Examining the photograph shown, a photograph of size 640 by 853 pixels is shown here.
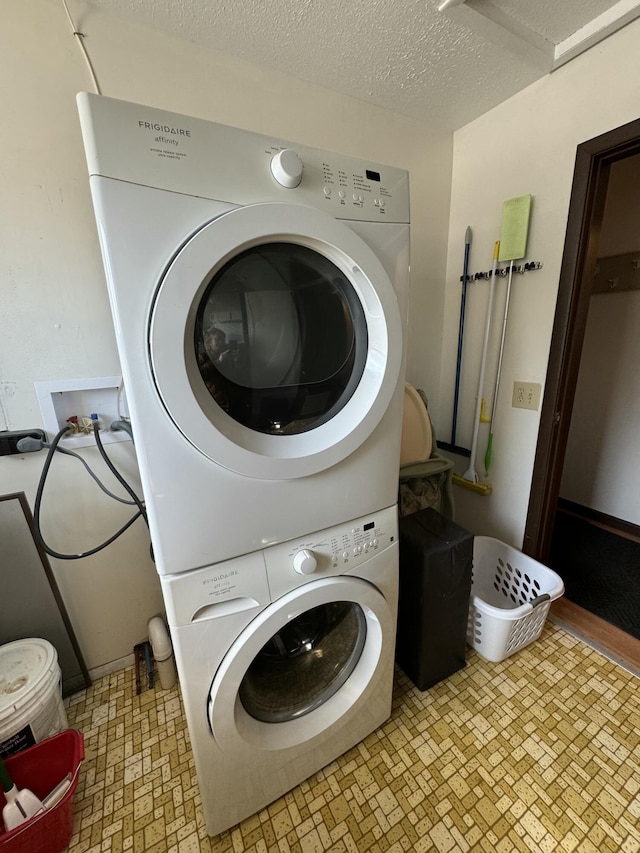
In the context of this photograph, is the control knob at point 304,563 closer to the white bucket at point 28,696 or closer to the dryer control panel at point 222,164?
the dryer control panel at point 222,164

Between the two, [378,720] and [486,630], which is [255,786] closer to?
[378,720]

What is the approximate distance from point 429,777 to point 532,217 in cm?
202

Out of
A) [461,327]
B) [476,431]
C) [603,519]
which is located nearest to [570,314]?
[461,327]

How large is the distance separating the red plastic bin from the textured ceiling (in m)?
2.08

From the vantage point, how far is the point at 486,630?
1354mm

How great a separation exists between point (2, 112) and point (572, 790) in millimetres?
→ 2474

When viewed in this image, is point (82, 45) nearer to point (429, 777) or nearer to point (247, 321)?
point (247, 321)

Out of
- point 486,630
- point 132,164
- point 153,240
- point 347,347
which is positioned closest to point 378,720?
point 486,630

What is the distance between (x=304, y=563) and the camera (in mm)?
802

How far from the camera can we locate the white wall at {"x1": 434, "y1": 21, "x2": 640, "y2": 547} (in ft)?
3.82

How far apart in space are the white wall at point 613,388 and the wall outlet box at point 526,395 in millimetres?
1121

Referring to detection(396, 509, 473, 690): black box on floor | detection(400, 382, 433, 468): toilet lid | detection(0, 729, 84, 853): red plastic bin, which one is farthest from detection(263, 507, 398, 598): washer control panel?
detection(0, 729, 84, 853): red plastic bin

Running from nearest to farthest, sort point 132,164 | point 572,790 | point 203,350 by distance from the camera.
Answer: point 132,164, point 203,350, point 572,790

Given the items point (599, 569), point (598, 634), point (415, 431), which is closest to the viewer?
point (598, 634)
